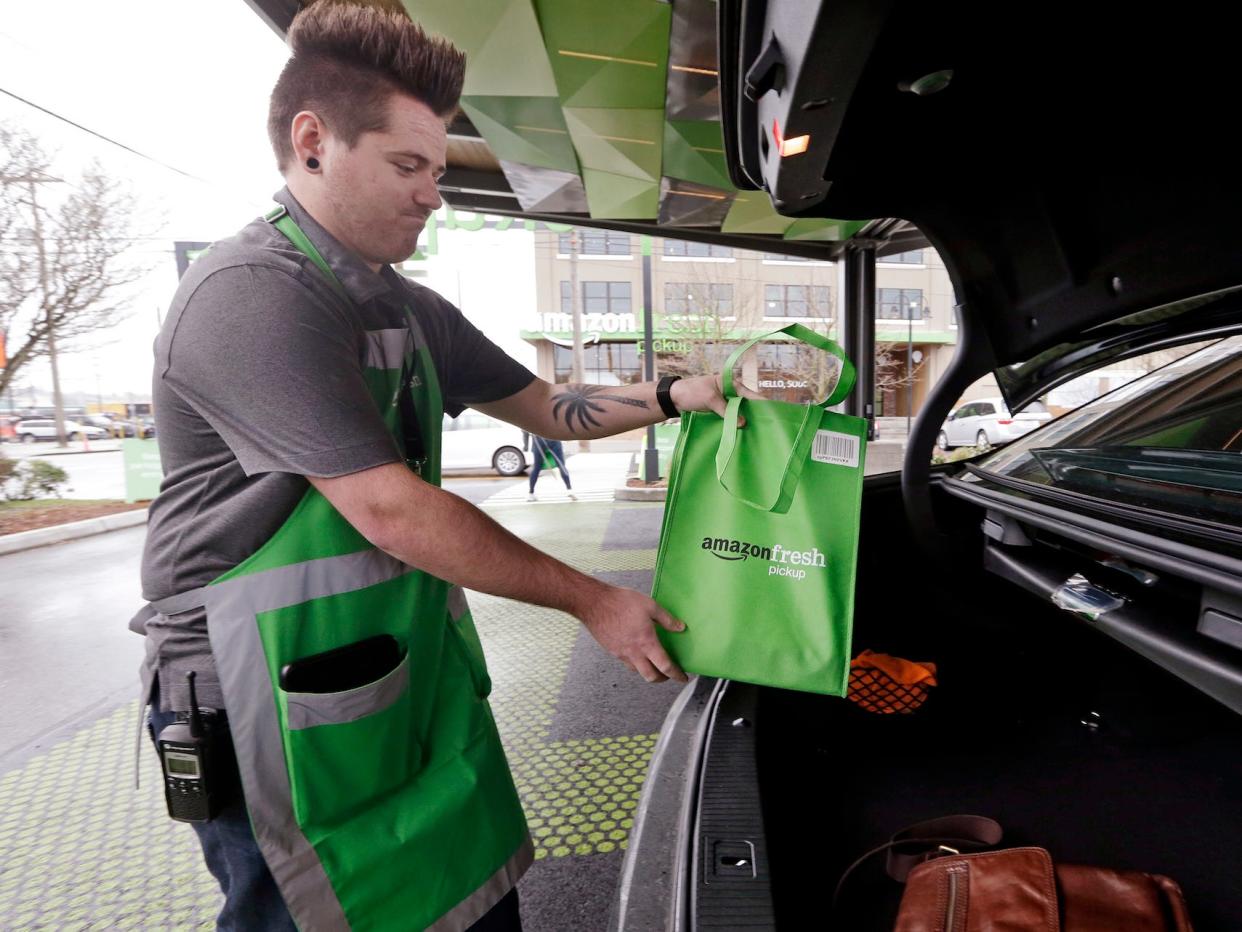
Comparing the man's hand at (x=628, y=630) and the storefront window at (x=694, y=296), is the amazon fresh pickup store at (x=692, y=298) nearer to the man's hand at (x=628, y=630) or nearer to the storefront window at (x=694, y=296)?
the storefront window at (x=694, y=296)

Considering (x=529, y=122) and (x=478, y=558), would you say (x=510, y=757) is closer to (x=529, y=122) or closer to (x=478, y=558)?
(x=478, y=558)

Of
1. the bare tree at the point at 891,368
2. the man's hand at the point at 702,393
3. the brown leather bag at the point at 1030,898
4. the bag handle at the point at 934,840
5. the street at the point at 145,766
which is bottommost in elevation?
the street at the point at 145,766

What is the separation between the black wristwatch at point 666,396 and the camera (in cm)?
156

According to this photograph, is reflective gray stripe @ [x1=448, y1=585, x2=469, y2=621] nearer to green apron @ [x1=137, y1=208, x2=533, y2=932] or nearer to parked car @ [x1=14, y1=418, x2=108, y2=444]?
green apron @ [x1=137, y1=208, x2=533, y2=932]

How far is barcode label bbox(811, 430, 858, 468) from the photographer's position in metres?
1.17

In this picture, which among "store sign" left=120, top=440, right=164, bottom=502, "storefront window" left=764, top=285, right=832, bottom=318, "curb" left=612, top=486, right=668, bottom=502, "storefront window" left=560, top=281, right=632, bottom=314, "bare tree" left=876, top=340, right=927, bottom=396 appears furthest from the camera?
"storefront window" left=560, top=281, right=632, bottom=314

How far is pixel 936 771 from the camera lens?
1667mm

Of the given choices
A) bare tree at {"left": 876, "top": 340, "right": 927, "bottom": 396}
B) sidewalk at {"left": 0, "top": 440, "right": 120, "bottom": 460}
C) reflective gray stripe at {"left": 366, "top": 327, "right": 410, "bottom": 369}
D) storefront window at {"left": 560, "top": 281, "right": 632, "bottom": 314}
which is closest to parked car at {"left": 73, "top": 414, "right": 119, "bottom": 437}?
sidewalk at {"left": 0, "top": 440, "right": 120, "bottom": 460}

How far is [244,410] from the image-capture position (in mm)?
945

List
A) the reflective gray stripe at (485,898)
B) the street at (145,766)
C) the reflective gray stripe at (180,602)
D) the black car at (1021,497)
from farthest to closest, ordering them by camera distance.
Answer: the street at (145,766) → the reflective gray stripe at (485,898) → the reflective gray stripe at (180,602) → the black car at (1021,497)

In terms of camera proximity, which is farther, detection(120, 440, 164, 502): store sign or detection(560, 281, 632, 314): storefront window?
detection(560, 281, 632, 314): storefront window

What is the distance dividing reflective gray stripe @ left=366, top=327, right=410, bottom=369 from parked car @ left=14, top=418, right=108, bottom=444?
124 feet

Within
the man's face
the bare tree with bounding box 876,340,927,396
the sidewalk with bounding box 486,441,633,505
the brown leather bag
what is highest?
the bare tree with bounding box 876,340,927,396

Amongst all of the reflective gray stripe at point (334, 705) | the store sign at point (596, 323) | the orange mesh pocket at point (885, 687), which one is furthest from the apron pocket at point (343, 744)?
the store sign at point (596, 323)
